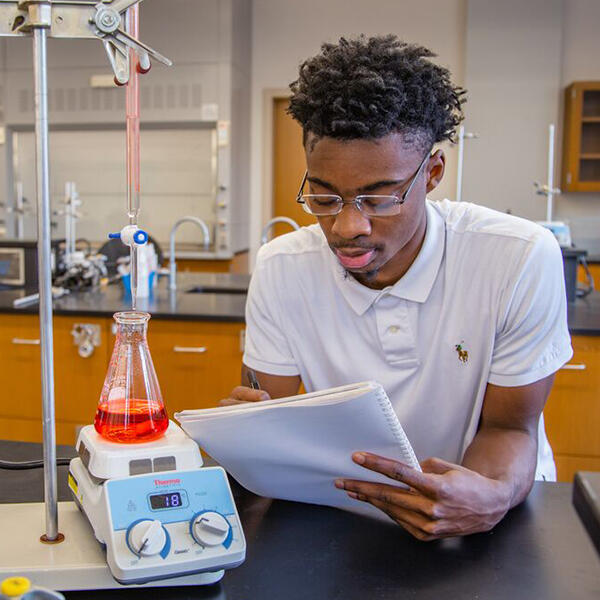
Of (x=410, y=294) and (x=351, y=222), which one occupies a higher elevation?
(x=351, y=222)

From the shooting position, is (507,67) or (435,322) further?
(507,67)

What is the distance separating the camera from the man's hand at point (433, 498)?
0.83 meters

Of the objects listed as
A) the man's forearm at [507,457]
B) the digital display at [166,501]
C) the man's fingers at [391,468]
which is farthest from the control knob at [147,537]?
the man's forearm at [507,457]

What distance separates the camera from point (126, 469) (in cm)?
75

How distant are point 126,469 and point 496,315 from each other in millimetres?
676

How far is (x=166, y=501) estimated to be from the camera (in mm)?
734

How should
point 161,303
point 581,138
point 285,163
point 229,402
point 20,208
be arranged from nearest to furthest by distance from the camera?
point 229,402 < point 161,303 < point 581,138 < point 20,208 < point 285,163

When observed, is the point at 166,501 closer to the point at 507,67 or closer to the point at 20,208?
the point at 507,67

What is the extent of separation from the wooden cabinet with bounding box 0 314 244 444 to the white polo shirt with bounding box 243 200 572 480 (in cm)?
134

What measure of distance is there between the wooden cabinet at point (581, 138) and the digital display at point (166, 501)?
5.05m

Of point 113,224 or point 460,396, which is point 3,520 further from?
point 113,224

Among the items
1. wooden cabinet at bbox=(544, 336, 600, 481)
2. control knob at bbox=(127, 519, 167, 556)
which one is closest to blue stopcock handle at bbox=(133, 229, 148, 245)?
control knob at bbox=(127, 519, 167, 556)

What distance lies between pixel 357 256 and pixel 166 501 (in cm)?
49

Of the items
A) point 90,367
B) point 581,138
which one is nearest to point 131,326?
point 90,367
